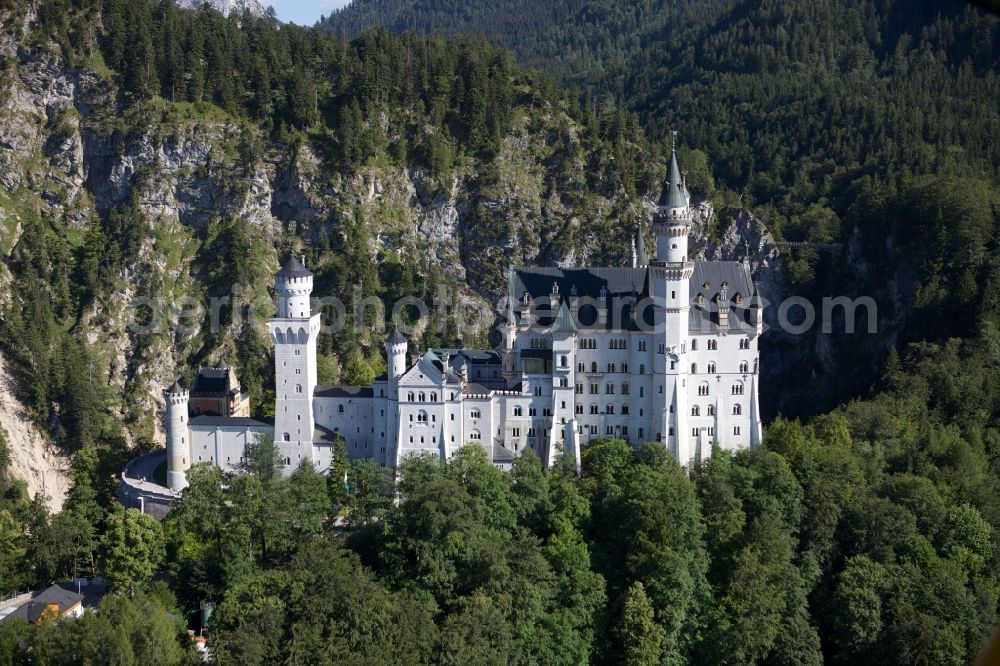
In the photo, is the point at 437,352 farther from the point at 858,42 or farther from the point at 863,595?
the point at 858,42

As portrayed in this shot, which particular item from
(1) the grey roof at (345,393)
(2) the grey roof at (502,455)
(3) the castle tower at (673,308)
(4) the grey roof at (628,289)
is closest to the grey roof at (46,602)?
(1) the grey roof at (345,393)

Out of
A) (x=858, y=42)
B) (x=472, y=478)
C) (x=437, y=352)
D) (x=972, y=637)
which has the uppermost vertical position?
(x=858, y=42)

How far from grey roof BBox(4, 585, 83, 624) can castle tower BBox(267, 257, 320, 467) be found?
16.2 metres

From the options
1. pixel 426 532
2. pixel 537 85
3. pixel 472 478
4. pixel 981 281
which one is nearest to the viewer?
pixel 426 532

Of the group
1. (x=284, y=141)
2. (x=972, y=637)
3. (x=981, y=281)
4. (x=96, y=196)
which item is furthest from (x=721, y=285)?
(x=96, y=196)

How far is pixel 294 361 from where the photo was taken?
245 feet

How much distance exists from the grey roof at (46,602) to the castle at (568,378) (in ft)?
53.5

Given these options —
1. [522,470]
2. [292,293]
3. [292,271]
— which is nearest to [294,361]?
[292,293]

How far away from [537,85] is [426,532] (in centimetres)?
8136

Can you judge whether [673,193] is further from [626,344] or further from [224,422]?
[224,422]

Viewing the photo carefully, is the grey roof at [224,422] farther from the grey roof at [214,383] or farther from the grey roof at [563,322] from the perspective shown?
the grey roof at [563,322]

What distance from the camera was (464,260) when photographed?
401 feet

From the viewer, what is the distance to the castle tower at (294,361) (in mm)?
74250

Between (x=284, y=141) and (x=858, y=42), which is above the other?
(x=858, y=42)
